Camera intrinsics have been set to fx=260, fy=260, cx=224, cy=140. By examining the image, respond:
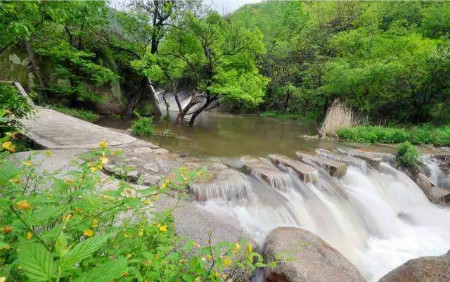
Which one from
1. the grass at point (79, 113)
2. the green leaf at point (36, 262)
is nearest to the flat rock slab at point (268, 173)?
the green leaf at point (36, 262)

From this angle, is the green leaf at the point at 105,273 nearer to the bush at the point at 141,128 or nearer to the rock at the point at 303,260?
the rock at the point at 303,260

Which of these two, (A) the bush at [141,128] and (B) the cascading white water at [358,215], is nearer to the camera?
(B) the cascading white water at [358,215]

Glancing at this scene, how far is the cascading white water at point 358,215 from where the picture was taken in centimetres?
466

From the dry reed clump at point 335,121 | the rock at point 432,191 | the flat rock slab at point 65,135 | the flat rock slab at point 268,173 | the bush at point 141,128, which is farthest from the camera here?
the dry reed clump at point 335,121

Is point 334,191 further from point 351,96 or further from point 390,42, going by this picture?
point 390,42

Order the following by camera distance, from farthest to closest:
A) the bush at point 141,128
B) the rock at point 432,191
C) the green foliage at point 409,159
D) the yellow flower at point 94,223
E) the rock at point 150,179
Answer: the bush at point 141,128, the green foliage at point 409,159, the rock at point 432,191, the rock at point 150,179, the yellow flower at point 94,223

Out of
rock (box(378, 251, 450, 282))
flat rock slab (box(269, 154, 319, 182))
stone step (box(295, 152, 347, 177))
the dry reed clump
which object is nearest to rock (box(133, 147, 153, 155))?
flat rock slab (box(269, 154, 319, 182))

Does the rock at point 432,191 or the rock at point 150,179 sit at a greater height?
the rock at point 150,179

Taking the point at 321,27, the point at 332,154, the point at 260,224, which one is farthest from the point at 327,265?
the point at 321,27

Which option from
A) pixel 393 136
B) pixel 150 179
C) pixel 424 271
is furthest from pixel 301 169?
pixel 393 136

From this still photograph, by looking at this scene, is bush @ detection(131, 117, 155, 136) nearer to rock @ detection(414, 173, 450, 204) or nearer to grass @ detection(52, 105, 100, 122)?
grass @ detection(52, 105, 100, 122)

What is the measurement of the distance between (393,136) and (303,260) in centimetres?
1028

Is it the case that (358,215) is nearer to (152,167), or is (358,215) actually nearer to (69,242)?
(152,167)

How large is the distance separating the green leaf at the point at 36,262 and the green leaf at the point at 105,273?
12 centimetres
